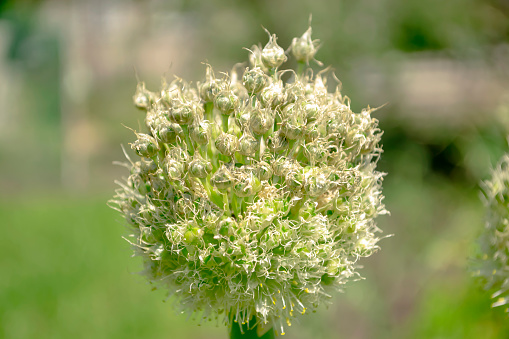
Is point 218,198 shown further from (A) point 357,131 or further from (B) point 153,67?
(B) point 153,67

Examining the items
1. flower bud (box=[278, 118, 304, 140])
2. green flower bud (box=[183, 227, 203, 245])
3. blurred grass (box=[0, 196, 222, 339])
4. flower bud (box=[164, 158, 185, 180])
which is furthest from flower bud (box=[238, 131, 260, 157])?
blurred grass (box=[0, 196, 222, 339])

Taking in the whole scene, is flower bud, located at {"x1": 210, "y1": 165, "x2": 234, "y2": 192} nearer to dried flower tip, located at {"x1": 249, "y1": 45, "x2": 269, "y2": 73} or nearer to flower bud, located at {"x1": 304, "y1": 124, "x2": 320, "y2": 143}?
flower bud, located at {"x1": 304, "y1": 124, "x2": 320, "y2": 143}

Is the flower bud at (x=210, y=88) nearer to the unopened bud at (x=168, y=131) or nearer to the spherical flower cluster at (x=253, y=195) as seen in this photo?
the spherical flower cluster at (x=253, y=195)

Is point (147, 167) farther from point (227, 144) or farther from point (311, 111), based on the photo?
point (311, 111)

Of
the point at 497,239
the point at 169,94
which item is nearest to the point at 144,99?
the point at 169,94

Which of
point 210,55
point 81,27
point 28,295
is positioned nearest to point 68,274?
point 28,295

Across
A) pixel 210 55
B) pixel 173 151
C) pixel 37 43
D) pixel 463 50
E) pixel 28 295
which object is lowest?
pixel 173 151

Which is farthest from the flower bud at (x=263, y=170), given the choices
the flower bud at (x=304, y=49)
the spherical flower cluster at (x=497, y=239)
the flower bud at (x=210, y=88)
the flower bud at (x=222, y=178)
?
the spherical flower cluster at (x=497, y=239)
